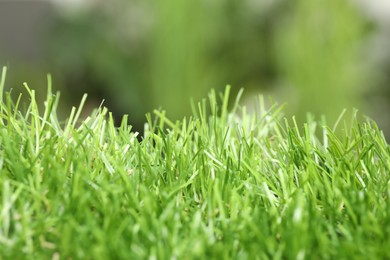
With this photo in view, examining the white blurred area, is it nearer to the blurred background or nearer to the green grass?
the blurred background

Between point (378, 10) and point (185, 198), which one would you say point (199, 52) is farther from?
point (185, 198)

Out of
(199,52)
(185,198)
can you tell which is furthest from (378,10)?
(185,198)

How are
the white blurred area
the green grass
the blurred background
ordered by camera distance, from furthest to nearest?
1. the white blurred area
2. the blurred background
3. the green grass

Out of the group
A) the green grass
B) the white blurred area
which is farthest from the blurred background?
the green grass

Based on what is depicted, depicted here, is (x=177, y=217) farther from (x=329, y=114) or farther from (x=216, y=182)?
(x=329, y=114)

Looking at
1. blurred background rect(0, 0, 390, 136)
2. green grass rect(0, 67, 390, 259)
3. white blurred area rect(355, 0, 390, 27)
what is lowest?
green grass rect(0, 67, 390, 259)

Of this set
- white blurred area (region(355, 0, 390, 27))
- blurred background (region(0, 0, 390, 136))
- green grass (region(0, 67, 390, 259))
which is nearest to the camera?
green grass (region(0, 67, 390, 259))
